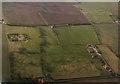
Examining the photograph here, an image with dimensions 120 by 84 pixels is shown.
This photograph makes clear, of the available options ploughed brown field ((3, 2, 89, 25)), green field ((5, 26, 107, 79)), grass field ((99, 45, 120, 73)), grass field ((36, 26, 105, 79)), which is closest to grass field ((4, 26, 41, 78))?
green field ((5, 26, 107, 79))

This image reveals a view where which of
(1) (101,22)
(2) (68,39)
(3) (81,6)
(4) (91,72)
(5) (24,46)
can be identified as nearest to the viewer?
(4) (91,72)

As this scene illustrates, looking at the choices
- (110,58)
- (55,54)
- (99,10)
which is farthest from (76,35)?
(99,10)

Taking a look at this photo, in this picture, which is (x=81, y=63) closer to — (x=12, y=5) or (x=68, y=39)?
(x=68, y=39)

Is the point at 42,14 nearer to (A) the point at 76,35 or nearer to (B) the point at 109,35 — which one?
(A) the point at 76,35

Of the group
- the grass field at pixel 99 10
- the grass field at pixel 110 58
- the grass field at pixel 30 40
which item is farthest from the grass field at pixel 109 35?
the grass field at pixel 30 40

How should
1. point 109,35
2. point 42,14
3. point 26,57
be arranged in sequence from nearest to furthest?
1. point 26,57
2. point 109,35
3. point 42,14

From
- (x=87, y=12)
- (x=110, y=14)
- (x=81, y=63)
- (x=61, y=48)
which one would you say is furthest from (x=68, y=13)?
(x=81, y=63)
